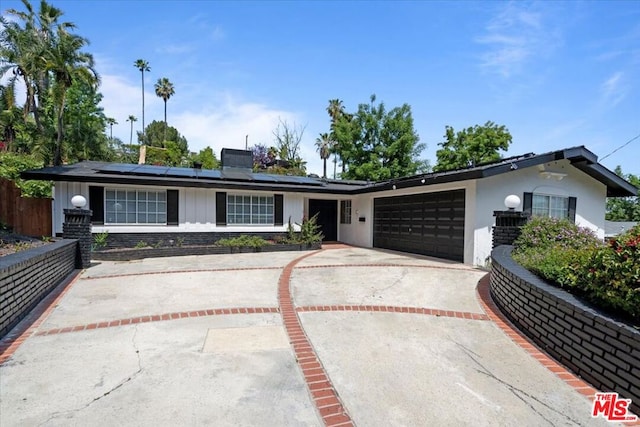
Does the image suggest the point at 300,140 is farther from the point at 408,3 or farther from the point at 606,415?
the point at 606,415

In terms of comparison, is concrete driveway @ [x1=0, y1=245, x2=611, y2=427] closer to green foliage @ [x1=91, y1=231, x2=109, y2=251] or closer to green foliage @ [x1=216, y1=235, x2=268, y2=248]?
green foliage @ [x1=91, y1=231, x2=109, y2=251]

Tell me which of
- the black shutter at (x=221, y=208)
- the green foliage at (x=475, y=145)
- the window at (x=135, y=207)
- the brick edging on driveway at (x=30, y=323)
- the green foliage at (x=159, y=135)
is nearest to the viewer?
the brick edging on driveway at (x=30, y=323)

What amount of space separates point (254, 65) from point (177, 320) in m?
14.6

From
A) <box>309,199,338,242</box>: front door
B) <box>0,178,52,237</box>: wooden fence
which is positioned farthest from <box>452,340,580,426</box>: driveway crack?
<box>0,178,52,237</box>: wooden fence

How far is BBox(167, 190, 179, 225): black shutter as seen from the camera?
11.4 metres

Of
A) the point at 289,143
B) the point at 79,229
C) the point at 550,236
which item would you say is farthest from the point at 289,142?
the point at 550,236

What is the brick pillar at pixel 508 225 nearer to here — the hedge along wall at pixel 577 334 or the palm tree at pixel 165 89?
the hedge along wall at pixel 577 334

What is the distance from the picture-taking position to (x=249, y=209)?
12.8 m

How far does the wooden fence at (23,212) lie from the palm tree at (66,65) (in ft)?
21.4

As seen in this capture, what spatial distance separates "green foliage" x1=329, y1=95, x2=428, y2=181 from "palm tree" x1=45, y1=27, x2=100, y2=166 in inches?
797

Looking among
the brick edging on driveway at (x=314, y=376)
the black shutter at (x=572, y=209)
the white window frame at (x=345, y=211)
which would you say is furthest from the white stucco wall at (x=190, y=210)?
the black shutter at (x=572, y=209)

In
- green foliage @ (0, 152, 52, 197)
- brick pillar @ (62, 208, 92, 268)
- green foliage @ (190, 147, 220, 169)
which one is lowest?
brick pillar @ (62, 208, 92, 268)

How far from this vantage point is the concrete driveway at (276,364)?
8.19ft

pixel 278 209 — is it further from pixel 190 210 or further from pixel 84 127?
pixel 84 127
